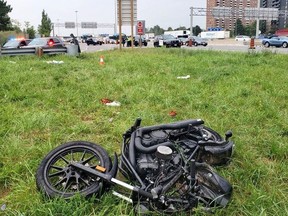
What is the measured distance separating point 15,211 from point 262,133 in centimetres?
293

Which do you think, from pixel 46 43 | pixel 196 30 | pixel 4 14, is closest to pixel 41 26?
pixel 4 14

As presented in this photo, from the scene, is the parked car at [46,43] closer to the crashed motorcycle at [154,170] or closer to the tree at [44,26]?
the crashed motorcycle at [154,170]

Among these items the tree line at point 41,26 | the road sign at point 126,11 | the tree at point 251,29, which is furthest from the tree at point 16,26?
the tree at point 251,29

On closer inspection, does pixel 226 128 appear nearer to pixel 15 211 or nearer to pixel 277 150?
pixel 277 150

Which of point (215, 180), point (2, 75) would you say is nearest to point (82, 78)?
point (2, 75)

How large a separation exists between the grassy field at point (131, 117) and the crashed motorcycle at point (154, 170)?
14 centimetres

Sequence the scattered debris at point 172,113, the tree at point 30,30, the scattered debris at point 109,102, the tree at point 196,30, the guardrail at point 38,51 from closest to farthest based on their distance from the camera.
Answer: the scattered debris at point 172,113 < the scattered debris at point 109,102 < the guardrail at point 38,51 < the tree at point 30,30 < the tree at point 196,30

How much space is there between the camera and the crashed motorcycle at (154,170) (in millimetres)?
2116

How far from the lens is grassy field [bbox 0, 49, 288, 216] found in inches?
93.3

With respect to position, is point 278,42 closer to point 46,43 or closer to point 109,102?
point 46,43

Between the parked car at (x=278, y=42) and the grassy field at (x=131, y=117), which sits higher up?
the parked car at (x=278, y=42)

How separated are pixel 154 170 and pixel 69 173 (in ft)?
2.26

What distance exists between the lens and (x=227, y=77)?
710 centimetres

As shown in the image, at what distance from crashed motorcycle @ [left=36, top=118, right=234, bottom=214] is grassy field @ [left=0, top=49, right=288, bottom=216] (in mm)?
137
